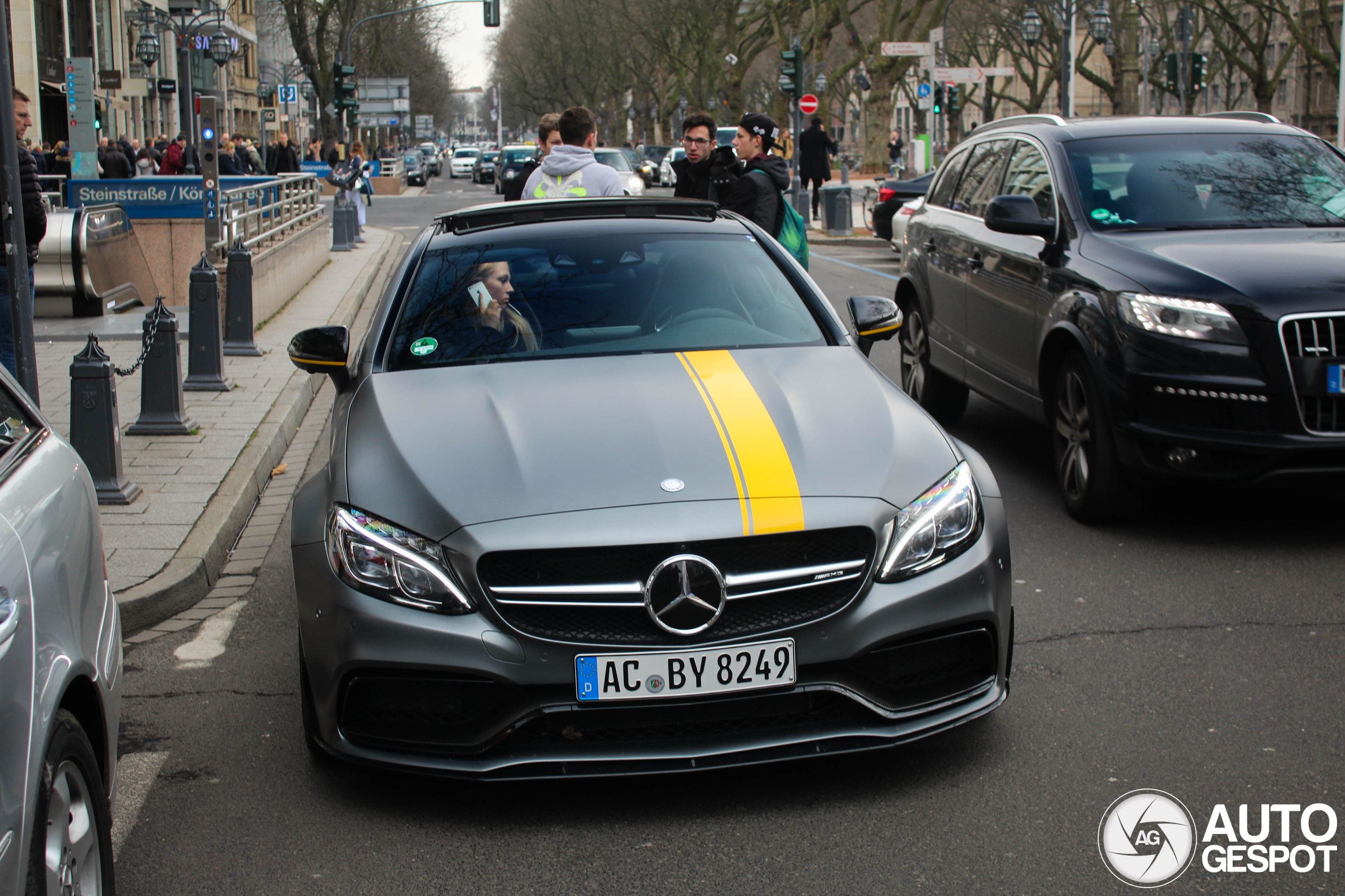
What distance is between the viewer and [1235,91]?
92.9 metres

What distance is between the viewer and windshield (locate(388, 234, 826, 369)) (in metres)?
4.77

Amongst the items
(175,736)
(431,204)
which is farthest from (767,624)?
(431,204)

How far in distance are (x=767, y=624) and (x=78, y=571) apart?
58.7 inches

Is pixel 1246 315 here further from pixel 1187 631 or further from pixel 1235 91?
pixel 1235 91

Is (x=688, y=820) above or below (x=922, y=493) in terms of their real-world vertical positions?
below

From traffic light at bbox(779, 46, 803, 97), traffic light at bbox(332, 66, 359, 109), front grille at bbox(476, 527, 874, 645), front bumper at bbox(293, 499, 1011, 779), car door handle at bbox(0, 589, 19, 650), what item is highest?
traffic light at bbox(332, 66, 359, 109)

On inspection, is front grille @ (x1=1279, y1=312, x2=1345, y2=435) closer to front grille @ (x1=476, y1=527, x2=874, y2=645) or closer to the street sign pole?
front grille @ (x1=476, y1=527, x2=874, y2=645)

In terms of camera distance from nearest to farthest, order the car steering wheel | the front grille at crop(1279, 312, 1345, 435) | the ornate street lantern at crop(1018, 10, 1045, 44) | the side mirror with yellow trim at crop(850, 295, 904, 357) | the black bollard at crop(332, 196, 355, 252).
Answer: the car steering wheel, the side mirror with yellow trim at crop(850, 295, 904, 357), the front grille at crop(1279, 312, 1345, 435), the black bollard at crop(332, 196, 355, 252), the ornate street lantern at crop(1018, 10, 1045, 44)

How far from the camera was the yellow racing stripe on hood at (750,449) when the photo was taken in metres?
3.56

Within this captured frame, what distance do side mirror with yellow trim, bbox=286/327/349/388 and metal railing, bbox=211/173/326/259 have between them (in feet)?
A: 29.2

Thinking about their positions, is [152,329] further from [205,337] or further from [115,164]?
[115,164]

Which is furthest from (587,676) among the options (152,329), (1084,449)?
(152,329)

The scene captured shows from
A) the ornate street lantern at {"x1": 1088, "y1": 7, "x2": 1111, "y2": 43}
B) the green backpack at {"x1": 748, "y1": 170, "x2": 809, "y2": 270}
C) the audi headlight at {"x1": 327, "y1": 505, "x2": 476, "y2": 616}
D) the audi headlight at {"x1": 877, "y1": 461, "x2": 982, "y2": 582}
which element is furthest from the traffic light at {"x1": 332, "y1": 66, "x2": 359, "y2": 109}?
the audi headlight at {"x1": 877, "y1": 461, "x2": 982, "y2": 582}

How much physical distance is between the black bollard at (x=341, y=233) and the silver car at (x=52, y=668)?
2147cm
